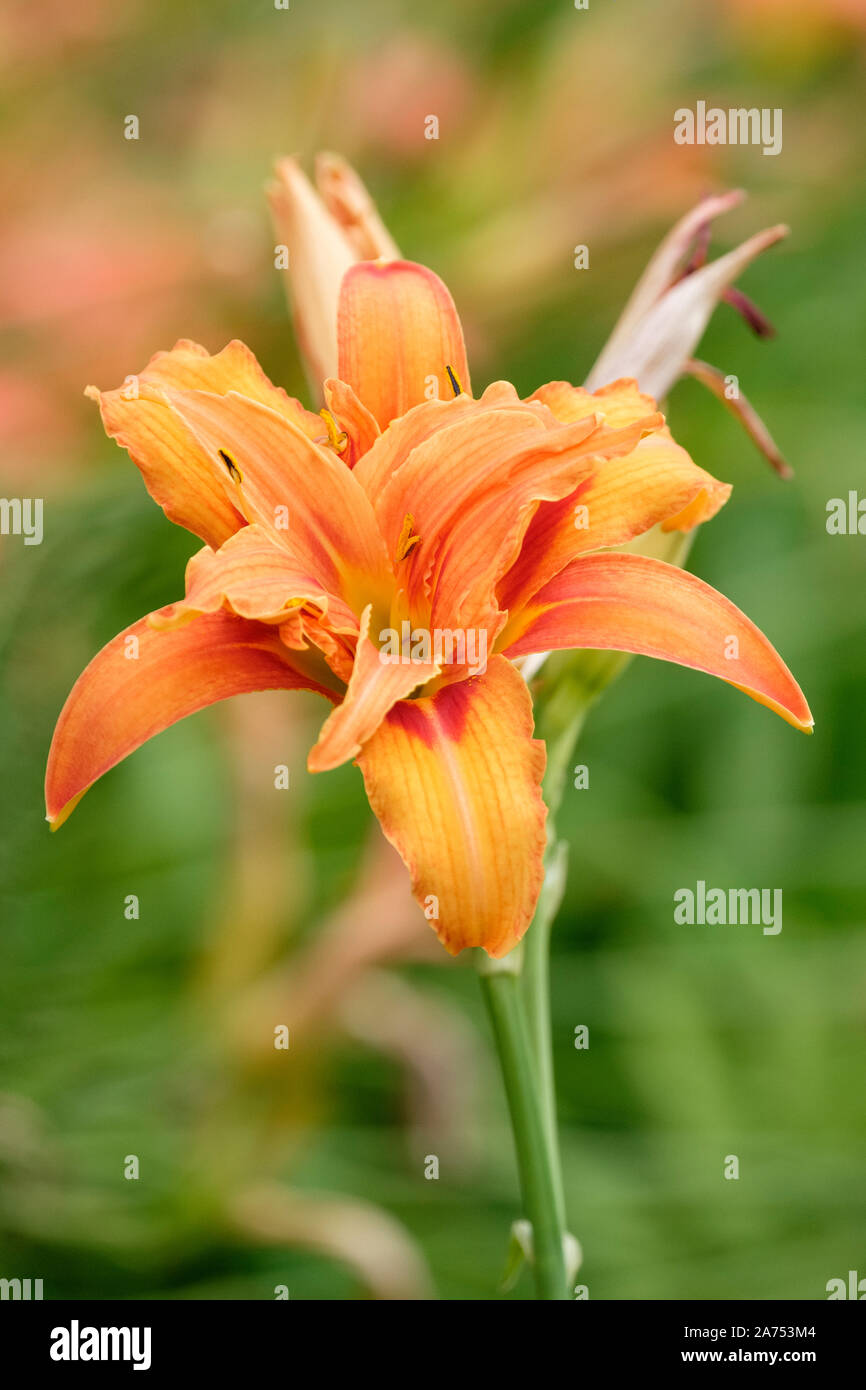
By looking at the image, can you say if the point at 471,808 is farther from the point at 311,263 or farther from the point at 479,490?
the point at 311,263

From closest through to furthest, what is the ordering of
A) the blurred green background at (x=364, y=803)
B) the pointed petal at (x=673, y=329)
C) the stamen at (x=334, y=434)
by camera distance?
the stamen at (x=334, y=434), the pointed petal at (x=673, y=329), the blurred green background at (x=364, y=803)

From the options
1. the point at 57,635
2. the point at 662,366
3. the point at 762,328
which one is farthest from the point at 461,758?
the point at 57,635

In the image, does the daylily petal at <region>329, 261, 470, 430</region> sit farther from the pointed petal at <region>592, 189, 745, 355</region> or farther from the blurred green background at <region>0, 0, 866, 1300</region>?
the blurred green background at <region>0, 0, 866, 1300</region>

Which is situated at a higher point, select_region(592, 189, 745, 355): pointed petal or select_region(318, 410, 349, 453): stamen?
select_region(592, 189, 745, 355): pointed petal

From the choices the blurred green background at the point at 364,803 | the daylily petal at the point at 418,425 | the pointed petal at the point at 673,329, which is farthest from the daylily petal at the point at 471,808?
the blurred green background at the point at 364,803

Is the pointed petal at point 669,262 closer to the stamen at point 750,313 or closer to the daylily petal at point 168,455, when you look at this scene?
the stamen at point 750,313

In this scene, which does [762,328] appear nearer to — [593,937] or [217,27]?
[593,937]

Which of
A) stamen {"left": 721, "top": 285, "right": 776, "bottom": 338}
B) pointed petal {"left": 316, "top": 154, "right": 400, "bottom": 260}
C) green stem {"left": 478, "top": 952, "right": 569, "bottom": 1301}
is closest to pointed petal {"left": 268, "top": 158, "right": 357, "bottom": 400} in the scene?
pointed petal {"left": 316, "top": 154, "right": 400, "bottom": 260}
